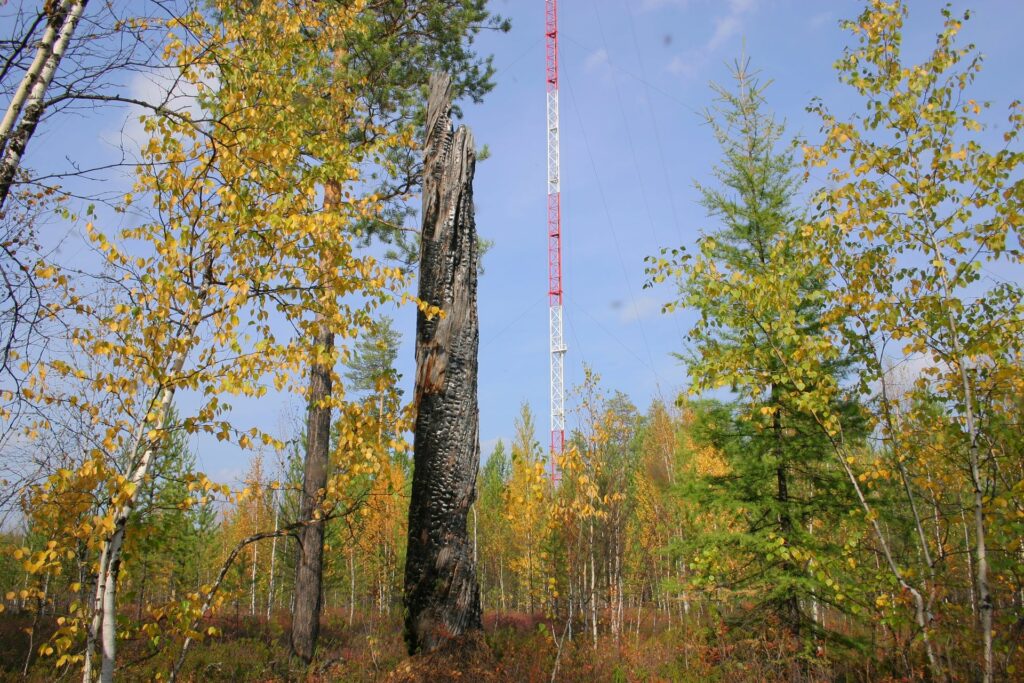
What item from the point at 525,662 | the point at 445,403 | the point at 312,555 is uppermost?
the point at 445,403

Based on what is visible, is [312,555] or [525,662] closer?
[525,662]

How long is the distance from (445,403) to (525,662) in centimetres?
492

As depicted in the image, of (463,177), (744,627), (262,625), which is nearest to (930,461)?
(744,627)

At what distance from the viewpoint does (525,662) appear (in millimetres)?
7891

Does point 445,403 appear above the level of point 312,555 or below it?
above

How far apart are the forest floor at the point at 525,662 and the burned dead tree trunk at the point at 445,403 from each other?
302 millimetres

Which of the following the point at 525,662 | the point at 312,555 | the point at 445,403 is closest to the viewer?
the point at 445,403

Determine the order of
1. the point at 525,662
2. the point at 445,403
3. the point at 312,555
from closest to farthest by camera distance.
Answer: the point at 445,403
the point at 525,662
the point at 312,555

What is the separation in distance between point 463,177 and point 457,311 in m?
1.19

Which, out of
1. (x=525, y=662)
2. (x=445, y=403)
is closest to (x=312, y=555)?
(x=525, y=662)

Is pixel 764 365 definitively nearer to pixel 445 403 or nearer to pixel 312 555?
pixel 445 403

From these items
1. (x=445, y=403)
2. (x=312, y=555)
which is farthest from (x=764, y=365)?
(x=312, y=555)

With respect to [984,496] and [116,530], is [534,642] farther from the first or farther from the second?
[116,530]

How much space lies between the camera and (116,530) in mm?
3482
